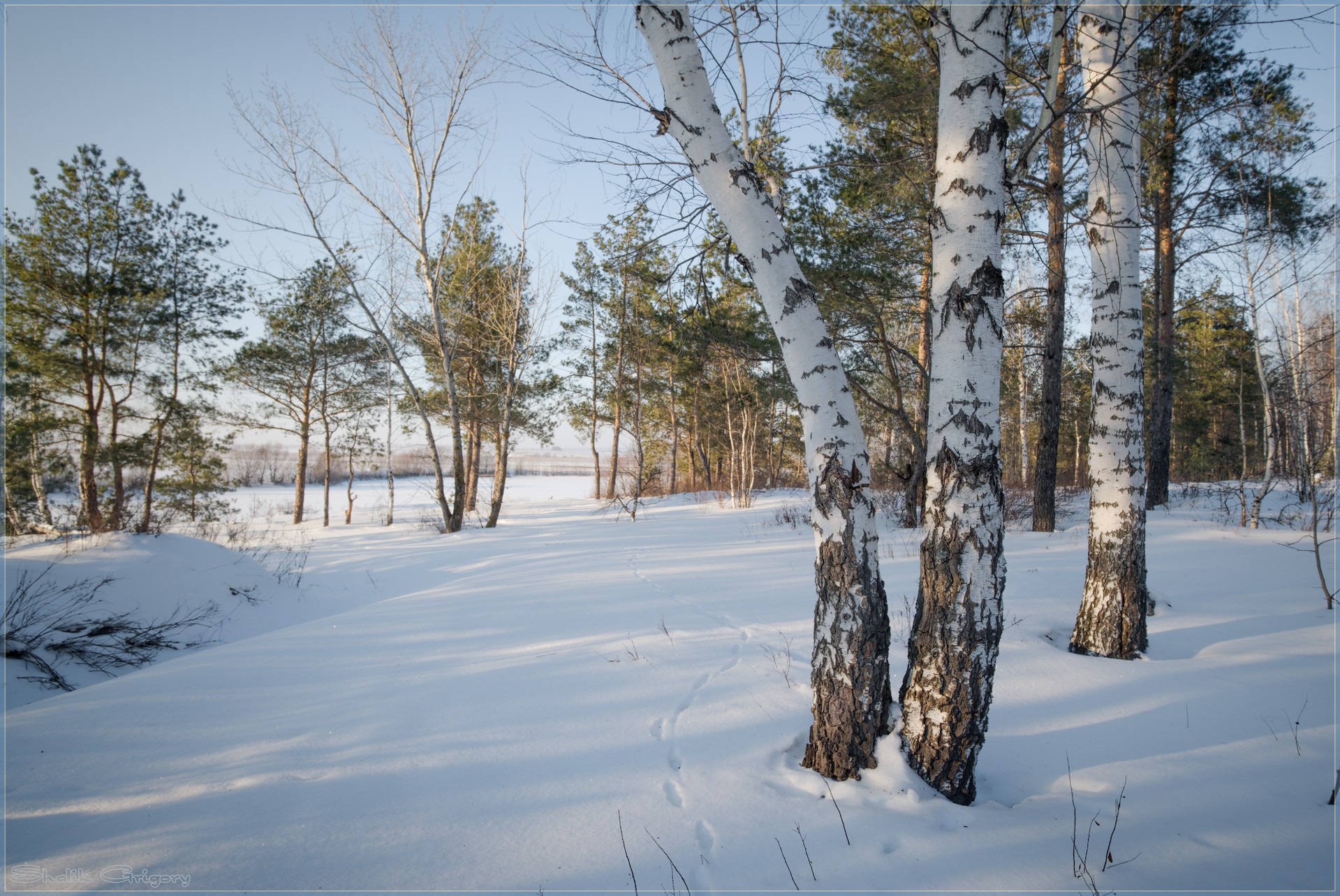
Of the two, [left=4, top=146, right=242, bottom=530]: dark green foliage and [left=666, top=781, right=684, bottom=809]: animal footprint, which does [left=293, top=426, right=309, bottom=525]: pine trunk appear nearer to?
[left=4, top=146, right=242, bottom=530]: dark green foliage

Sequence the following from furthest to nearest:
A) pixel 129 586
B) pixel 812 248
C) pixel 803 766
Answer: pixel 812 248 < pixel 129 586 < pixel 803 766

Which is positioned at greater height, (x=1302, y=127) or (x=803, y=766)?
(x=1302, y=127)

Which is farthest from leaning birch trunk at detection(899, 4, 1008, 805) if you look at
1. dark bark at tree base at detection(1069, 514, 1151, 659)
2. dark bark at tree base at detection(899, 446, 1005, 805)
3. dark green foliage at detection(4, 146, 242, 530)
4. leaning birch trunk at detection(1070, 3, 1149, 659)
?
dark green foliage at detection(4, 146, 242, 530)

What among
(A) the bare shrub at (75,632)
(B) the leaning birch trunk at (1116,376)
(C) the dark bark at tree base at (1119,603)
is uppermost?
(B) the leaning birch trunk at (1116,376)

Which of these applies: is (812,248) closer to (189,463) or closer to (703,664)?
(703,664)

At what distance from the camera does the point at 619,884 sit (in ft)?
5.44

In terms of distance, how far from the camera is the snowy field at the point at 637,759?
1706 mm

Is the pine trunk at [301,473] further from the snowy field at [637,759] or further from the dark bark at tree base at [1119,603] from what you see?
the dark bark at tree base at [1119,603]

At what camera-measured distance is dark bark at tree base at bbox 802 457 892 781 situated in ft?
6.77

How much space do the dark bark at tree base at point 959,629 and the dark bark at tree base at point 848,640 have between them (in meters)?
0.18

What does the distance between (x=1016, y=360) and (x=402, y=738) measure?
1346 cm

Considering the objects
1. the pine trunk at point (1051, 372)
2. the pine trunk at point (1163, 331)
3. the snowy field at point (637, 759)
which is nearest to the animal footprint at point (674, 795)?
the snowy field at point (637, 759)

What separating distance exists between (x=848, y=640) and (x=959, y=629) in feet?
1.33

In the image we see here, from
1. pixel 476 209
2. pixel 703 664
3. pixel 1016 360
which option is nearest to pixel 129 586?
pixel 703 664
